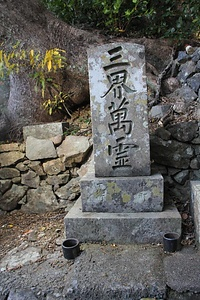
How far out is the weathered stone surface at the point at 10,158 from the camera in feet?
11.5

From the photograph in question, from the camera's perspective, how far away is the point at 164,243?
2221 millimetres

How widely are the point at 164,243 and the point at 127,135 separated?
1033mm

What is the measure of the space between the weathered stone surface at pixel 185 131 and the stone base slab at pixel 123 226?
33.8 inches

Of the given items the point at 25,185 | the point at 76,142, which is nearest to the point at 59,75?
the point at 76,142

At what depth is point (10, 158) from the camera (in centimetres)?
350

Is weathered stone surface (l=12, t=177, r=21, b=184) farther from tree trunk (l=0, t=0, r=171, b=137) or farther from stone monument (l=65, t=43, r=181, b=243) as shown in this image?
stone monument (l=65, t=43, r=181, b=243)

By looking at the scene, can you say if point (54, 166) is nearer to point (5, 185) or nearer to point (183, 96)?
point (5, 185)

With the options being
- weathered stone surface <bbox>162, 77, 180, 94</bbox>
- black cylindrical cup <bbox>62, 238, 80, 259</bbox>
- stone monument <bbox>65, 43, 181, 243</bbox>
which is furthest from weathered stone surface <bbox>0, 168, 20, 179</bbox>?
weathered stone surface <bbox>162, 77, 180, 94</bbox>

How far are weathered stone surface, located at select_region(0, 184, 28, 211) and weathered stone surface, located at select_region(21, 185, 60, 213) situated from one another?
11 centimetres

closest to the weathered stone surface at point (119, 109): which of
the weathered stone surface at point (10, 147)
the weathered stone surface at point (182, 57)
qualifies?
the weathered stone surface at point (10, 147)

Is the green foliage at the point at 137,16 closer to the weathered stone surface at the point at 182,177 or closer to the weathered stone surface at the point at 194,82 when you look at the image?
the weathered stone surface at the point at 194,82

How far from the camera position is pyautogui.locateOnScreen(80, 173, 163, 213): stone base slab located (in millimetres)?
2418

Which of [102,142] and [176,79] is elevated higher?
[176,79]

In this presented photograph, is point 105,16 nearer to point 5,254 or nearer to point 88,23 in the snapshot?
point 88,23
